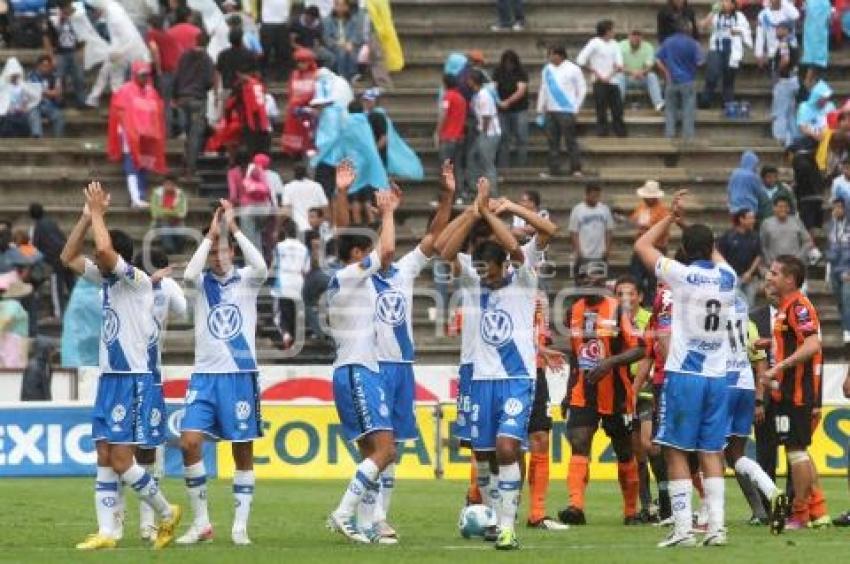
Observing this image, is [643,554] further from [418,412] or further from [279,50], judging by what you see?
[279,50]

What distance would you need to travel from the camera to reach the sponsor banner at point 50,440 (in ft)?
104

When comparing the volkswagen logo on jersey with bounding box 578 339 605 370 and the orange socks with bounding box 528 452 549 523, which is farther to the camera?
the volkswagen logo on jersey with bounding box 578 339 605 370

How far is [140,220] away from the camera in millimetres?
40375

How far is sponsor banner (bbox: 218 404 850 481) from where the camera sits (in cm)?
3209

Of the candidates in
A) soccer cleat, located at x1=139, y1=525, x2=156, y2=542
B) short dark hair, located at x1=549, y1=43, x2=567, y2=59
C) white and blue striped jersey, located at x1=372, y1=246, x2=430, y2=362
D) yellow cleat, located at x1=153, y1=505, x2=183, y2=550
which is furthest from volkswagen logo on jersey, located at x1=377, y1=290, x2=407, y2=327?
short dark hair, located at x1=549, y1=43, x2=567, y2=59

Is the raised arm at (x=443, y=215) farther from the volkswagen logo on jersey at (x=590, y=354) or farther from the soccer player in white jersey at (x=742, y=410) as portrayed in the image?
the volkswagen logo on jersey at (x=590, y=354)

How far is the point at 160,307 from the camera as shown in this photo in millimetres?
22547

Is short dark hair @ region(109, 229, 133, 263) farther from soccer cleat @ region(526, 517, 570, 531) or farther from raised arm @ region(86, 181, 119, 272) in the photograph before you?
soccer cleat @ region(526, 517, 570, 531)

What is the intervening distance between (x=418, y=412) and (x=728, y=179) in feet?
36.9

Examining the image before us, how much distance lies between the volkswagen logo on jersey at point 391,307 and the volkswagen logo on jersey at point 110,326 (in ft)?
A: 7.71

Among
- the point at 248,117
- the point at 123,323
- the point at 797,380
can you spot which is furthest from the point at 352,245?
the point at 248,117

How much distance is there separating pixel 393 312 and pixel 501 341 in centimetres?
154

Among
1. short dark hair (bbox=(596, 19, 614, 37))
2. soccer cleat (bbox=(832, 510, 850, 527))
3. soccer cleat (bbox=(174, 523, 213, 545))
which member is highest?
short dark hair (bbox=(596, 19, 614, 37))

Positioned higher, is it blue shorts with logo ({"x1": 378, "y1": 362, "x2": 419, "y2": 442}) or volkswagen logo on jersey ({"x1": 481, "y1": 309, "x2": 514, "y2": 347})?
volkswagen logo on jersey ({"x1": 481, "y1": 309, "x2": 514, "y2": 347})
